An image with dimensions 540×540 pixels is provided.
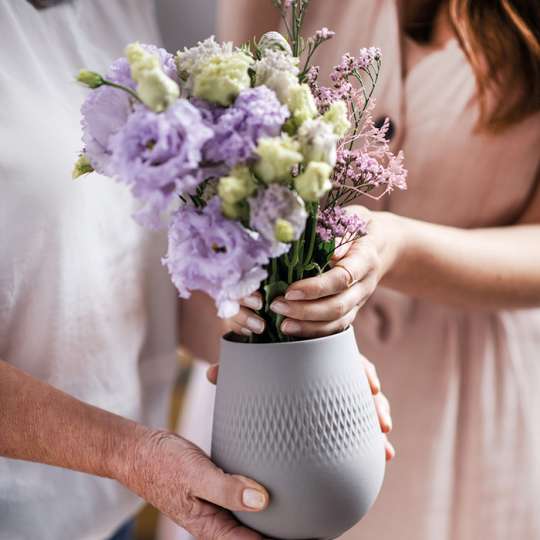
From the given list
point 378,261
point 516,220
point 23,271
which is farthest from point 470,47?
point 23,271

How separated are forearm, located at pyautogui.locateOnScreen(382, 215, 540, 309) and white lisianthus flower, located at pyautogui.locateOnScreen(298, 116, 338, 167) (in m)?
0.34

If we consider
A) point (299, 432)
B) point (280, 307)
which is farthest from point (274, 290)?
point (299, 432)

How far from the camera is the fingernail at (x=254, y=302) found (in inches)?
20.9

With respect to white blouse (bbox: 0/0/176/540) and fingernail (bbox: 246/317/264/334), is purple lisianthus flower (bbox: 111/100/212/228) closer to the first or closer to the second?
fingernail (bbox: 246/317/264/334)

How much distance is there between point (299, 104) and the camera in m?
0.46

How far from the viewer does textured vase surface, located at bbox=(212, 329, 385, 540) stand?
0.52 metres

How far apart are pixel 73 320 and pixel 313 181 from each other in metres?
0.42

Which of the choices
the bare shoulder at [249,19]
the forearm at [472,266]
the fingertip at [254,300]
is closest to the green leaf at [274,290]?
the fingertip at [254,300]

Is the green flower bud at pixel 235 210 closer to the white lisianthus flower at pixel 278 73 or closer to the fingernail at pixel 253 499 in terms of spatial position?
the white lisianthus flower at pixel 278 73

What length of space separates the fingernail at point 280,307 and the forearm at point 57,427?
193mm

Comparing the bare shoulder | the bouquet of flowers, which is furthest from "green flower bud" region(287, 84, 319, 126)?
the bare shoulder

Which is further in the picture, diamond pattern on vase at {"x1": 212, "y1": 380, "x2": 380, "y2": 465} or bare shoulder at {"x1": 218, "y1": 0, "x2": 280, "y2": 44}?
bare shoulder at {"x1": 218, "y1": 0, "x2": 280, "y2": 44}

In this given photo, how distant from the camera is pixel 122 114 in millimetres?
483

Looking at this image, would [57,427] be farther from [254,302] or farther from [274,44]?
[274,44]
